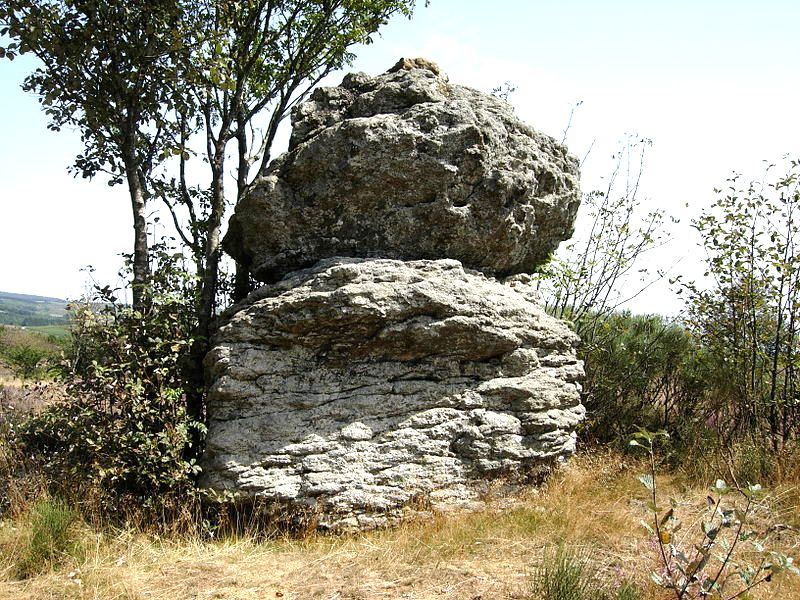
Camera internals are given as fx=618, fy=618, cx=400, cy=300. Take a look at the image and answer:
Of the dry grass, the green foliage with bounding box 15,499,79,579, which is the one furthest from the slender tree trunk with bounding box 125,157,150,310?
the dry grass

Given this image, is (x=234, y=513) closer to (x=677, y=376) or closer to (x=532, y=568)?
(x=532, y=568)

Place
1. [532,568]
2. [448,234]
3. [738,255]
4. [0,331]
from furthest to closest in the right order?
1. [0,331]
2. [738,255]
3. [448,234]
4. [532,568]

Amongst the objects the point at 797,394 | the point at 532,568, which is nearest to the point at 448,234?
the point at 532,568

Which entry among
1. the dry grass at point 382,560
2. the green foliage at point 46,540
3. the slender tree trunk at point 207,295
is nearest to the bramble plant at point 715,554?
the dry grass at point 382,560

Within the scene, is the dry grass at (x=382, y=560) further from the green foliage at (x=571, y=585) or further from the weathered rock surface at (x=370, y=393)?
the weathered rock surface at (x=370, y=393)

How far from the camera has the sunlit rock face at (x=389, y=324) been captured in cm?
570

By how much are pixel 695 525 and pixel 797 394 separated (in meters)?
3.10

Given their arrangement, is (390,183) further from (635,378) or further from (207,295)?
(635,378)

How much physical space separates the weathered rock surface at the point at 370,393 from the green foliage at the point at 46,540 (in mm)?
1182

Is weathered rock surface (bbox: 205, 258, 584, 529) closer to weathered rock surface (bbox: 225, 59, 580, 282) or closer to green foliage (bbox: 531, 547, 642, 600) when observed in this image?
weathered rock surface (bbox: 225, 59, 580, 282)

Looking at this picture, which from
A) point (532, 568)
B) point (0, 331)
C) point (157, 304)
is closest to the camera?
point (532, 568)

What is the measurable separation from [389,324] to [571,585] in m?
2.76

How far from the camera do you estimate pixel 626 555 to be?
5031 mm

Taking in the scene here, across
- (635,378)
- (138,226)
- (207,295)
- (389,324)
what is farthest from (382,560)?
(635,378)
